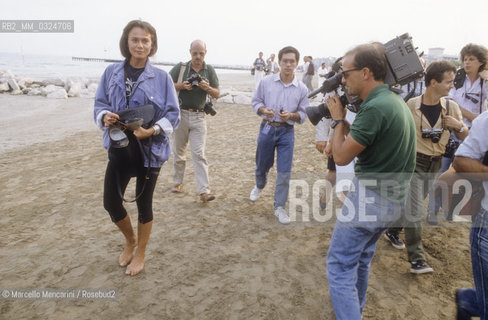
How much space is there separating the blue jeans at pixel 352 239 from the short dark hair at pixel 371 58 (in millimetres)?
700

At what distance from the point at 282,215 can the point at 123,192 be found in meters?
2.06

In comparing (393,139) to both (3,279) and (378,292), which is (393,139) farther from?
(3,279)

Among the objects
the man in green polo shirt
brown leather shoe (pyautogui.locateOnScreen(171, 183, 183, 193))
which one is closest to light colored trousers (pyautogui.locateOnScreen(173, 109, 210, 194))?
brown leather shoe (pyautogui.locateOnScreen(171, 183, 183, 193))

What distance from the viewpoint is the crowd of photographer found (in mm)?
1746

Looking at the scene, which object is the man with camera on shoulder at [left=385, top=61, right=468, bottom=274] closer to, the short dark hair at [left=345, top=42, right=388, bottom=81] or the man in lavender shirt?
the man in lavender shirt

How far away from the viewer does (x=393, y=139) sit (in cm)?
173

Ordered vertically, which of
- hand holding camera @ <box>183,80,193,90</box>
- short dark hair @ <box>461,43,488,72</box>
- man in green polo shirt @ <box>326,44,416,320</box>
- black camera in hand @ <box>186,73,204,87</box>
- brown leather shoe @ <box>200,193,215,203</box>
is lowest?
brown leather shoe @ <box>200,193,215,203</box>

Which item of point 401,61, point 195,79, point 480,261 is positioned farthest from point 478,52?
point 195,79

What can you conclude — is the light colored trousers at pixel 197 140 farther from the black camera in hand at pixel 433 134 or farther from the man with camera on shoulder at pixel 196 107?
the black camera in hand at pixel 433 134

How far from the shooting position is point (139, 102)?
8.63 ft

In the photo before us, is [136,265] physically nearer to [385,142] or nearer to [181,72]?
[385,142]

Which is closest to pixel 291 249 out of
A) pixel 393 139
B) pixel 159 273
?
pixel 159 273

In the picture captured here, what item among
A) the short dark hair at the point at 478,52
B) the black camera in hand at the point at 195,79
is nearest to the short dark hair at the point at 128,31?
the black camera in hand at the point at 195,79

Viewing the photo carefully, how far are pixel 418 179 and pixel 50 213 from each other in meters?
4.43
